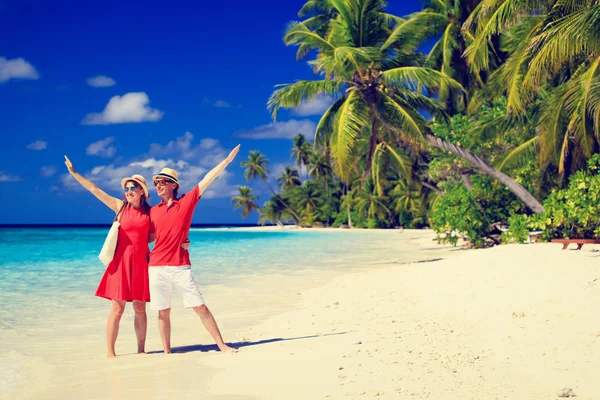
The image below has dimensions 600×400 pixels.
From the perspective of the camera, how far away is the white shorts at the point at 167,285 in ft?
15.4

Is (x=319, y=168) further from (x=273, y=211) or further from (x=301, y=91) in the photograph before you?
(x=301, y=91)

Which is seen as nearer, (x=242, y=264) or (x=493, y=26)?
(x=493, y=26)

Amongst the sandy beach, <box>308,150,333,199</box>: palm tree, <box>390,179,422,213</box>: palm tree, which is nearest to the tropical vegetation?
the sandy beach

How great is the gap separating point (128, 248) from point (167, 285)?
0.47 metres

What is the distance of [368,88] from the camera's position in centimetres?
1492

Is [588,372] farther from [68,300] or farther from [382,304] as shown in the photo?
[68,300]

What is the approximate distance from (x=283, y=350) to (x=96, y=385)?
168 centimetres

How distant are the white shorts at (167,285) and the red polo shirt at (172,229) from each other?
0.06 metres

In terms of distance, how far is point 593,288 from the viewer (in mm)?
6301

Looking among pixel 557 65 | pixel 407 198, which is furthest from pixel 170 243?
pixel 407 198

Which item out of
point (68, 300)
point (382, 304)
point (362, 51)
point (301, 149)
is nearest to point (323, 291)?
point (382, 304)

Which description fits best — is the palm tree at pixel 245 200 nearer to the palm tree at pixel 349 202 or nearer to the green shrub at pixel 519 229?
the palm tree at pixel 349 202

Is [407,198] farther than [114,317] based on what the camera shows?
Result: Yes

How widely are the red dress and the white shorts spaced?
14 centimetres
